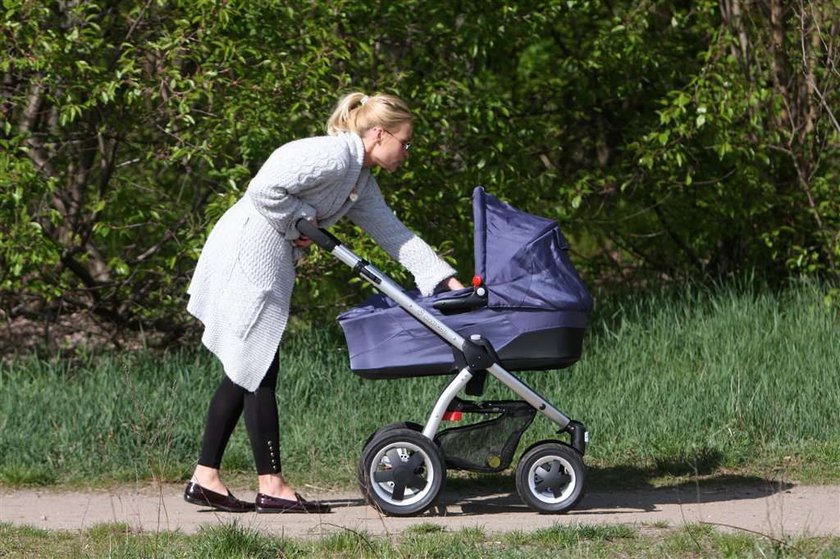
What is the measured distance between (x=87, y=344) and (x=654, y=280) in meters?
3.93

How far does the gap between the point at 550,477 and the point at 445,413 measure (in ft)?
1.60

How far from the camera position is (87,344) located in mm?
8328

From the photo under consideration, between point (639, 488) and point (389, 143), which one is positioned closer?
point (389, 143)

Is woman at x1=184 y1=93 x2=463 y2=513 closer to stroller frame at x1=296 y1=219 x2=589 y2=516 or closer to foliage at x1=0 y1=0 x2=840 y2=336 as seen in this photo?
stroller frame at x1=296 y1=219 x2=589 y2=516

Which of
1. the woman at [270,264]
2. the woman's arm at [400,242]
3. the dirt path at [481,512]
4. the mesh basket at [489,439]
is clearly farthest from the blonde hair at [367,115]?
the dirt path at [481,512]

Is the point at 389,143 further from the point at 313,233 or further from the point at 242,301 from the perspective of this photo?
the point at 242,301

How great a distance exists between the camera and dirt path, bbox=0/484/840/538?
16.3 ft

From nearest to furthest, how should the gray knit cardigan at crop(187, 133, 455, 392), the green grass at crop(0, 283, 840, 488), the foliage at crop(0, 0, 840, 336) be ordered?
1. the gray knit cardigan at crop(187, 133, 455, 392)
2. the green grass at crop(0, 283, 840, 488)
3. the foliage at crop(0, 0, 840, 336)

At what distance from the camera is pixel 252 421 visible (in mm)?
5203

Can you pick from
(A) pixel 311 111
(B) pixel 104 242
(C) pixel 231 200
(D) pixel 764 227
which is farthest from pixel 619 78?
(B) pixel 104 242

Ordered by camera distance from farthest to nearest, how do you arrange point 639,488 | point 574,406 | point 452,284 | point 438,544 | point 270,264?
point 574,406 → point 639,488 → point 452,284 → point 270,264 → point 438,544

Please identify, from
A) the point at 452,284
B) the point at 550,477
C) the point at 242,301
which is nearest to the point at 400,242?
the point at 452,284

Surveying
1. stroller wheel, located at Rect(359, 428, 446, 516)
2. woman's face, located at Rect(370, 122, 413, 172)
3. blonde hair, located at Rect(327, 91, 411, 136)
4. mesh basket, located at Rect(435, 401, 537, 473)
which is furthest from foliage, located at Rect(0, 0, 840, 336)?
stroller wheel, located at Rect(359, 428, 446, 516)

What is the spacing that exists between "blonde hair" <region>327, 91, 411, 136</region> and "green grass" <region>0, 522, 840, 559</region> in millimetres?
1538
